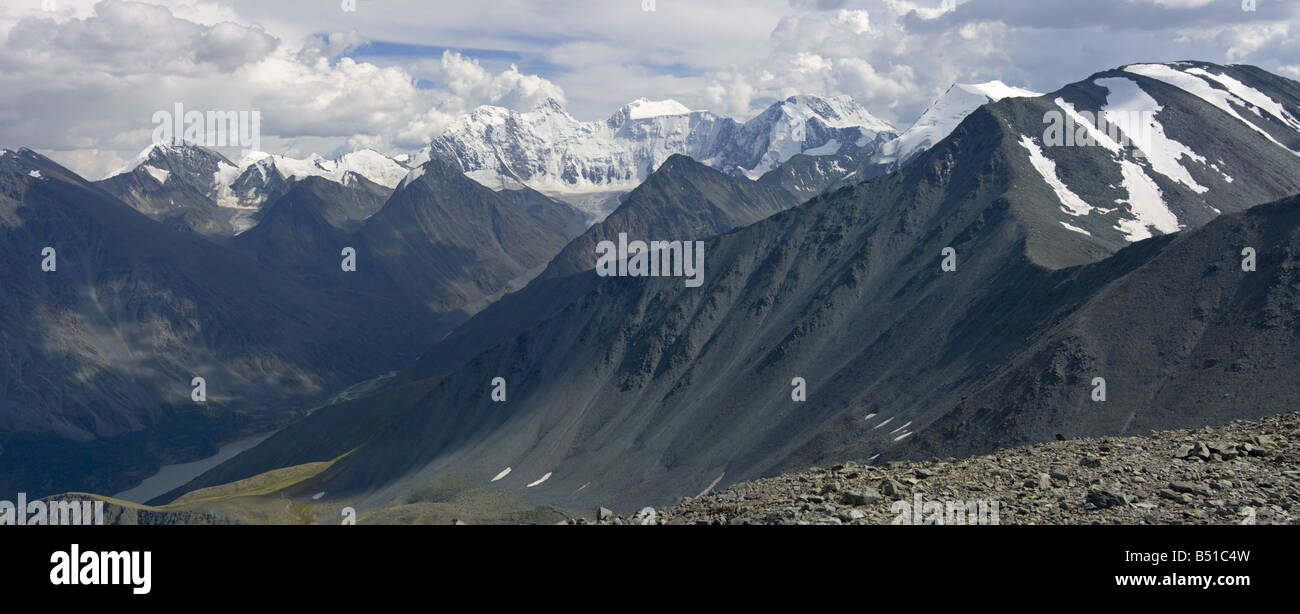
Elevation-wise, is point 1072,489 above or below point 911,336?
below

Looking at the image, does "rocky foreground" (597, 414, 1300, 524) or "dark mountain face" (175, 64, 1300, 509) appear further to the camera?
"dark mountain face" (175, 64, 1300, 509)

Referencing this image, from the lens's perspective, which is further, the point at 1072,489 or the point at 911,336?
the point at 911,336

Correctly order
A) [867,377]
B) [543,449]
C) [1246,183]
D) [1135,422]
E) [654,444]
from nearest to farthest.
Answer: [1135,422], [867,377], [654,444], [543,449], [1246,183]

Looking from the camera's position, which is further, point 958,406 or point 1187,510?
point 958,406
